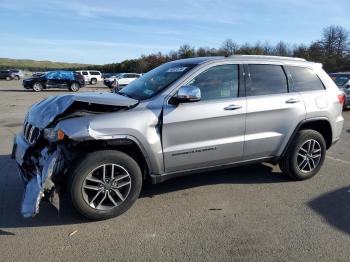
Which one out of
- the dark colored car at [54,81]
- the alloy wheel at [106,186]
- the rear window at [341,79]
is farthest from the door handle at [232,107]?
the dark colored car at [54,81]

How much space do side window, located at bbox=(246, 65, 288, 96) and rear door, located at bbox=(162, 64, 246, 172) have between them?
232 millimetres

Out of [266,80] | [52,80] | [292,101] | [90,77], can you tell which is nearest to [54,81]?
[52,80]

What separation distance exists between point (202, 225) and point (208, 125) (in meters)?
1.24

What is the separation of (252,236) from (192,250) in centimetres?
71

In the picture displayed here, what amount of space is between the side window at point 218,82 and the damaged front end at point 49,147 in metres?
0.90

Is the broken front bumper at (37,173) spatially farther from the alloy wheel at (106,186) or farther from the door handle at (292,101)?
the door handle at (292,101)

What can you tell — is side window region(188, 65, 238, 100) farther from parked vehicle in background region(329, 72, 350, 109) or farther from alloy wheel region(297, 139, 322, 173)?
parked vehicle in background region(329, 72, 350, 109)

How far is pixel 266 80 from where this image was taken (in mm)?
5574

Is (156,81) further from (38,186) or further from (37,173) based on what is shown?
(38,186)

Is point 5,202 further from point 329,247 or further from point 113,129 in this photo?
point 329,247

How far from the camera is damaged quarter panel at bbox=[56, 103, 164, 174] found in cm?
425

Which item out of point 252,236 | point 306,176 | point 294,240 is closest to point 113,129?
point 252,236

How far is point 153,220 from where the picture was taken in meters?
4.53

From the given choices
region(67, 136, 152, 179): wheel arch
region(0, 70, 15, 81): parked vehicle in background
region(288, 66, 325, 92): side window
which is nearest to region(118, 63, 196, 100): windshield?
region(67, 136, 152, 179): wheel arch
